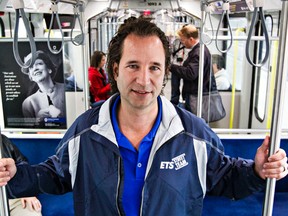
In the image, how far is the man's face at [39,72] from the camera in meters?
3.29

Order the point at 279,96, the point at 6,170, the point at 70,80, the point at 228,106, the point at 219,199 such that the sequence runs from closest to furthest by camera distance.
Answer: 1. the point at 279,96
2. the point at 6,170
3. the point at 219,199
4. the point at 70,80
5. the point at 228,106

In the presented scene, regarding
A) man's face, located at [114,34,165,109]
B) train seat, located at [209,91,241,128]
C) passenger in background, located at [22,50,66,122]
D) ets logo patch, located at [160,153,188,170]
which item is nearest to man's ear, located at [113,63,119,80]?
man's face, located at [114,34,165,109]

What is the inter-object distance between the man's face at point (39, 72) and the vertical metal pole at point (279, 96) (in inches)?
105

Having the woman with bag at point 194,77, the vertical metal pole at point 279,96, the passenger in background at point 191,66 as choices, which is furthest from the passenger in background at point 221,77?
the vertical metal pole at point 279,96

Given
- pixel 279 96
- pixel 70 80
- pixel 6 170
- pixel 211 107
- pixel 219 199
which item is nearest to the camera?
pixel 279 96

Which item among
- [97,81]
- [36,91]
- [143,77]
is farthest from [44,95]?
[143,77]

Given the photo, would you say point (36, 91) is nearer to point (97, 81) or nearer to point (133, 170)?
point (97, 81)

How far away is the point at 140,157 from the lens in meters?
1.36

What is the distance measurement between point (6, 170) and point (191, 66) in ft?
10.0

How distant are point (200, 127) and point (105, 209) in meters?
0.54

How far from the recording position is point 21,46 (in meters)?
3.23

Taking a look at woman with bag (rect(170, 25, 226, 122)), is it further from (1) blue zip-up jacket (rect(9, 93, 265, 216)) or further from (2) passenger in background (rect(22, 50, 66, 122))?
(1) blue zip-up jacket (rect(9, 93, 265, 216))

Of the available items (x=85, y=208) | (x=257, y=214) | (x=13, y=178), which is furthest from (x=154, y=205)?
(x=257, y=214)

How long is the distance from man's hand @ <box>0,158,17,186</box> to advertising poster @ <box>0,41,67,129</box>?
209 cm
